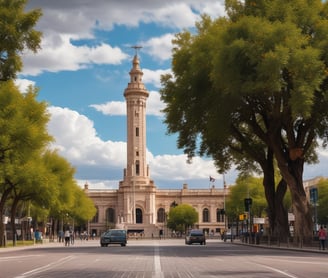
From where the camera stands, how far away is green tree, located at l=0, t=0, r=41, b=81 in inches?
1119

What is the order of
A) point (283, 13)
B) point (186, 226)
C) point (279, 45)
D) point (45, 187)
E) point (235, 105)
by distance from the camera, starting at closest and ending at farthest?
point (279, 45)
point (283, 13)
point (235, 105)
point (45, 187)
point (186, 226)

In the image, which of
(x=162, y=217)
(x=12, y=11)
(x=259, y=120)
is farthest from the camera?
(x=162, y=217)

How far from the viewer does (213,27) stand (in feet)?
146

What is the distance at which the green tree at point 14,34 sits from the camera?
2842 centimetres

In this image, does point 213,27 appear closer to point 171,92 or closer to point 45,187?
point 171,92

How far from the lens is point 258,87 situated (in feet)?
124

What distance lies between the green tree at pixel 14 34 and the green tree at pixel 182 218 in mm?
115445

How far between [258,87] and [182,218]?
107 m

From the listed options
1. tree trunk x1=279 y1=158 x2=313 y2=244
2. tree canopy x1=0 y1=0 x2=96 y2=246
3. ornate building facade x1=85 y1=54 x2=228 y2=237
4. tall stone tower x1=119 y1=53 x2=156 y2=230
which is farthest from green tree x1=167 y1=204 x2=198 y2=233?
tree trunk x1=279 y1=158 x2=313 y2=244

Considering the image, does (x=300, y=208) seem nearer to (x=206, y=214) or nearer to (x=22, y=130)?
(x=22, y=130)

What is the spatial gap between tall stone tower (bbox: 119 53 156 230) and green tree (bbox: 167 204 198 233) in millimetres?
7785

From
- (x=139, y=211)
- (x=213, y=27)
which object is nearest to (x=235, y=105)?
(x=213, y=27)

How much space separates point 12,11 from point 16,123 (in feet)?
60.0

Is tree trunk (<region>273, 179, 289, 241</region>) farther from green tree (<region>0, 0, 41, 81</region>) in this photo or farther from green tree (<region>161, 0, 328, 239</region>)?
green tree (<region>0, 0, 41, 81</region>)
